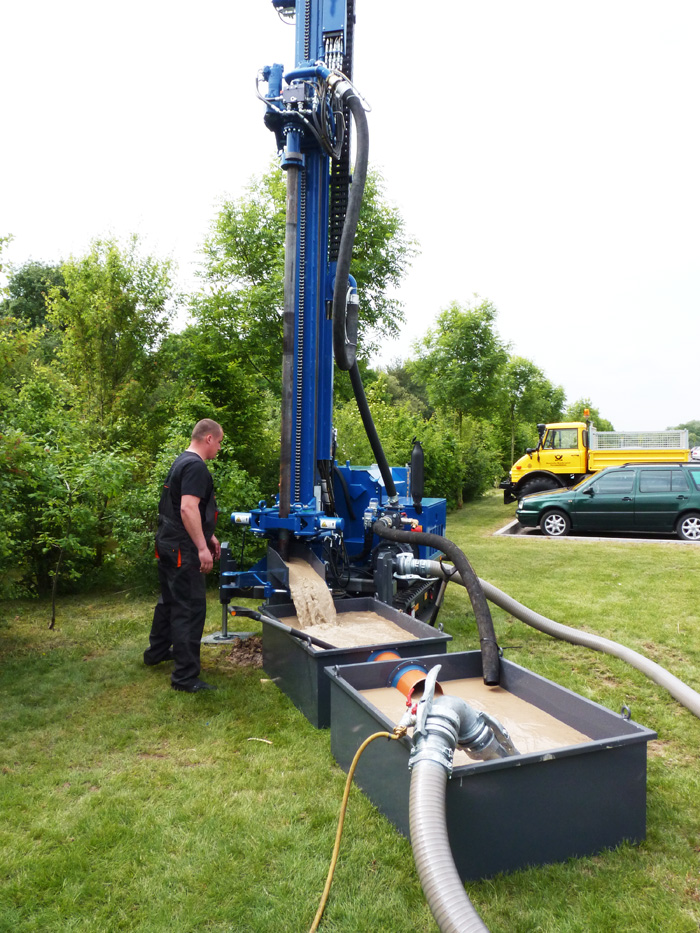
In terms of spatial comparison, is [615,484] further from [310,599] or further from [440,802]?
[440,802]

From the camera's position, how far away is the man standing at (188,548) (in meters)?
4.78

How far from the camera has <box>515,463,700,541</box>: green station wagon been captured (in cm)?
1282

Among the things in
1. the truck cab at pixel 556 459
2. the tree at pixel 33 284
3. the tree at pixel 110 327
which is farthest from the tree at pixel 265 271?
the tree at pixel 33 284

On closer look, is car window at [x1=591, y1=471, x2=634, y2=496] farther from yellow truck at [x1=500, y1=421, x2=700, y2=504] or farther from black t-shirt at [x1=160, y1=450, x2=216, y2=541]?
black t-shirt at [x1=160, y1=450, x2=216, y2=541]

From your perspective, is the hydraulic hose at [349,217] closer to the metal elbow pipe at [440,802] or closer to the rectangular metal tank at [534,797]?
the rectangular metal tank at [534,797]

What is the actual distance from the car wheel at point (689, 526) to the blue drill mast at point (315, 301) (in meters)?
8.66

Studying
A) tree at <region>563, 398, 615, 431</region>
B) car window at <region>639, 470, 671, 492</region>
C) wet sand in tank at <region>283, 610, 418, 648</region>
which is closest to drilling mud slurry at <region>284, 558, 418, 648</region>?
wet sand in tank at <region>283, 610, 418, 648</region>

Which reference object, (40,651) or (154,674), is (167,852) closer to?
(154,674)

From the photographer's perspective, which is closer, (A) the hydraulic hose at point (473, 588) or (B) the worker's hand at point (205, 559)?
(A) the hydraulic hose at point (473, 588)

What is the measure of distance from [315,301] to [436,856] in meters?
4.38

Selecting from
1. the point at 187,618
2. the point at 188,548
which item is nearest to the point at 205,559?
the point at 188,548

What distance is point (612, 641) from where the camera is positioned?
18.8 feet

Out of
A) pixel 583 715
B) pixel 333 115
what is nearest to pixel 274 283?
pixel 333 115

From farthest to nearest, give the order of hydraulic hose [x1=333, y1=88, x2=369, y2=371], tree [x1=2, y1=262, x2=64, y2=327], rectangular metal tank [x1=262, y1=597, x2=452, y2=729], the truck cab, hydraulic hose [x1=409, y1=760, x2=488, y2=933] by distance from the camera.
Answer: tree [x1=2, y1=262, x2=64, y2=327] < the truck cab < hydraulic hose [x1=333, y1=88, x2=369, y2=371] < rectangular metal tank [x1=262, y1=597, x2=452, y2=729] < hydraulic hose [x1=409, y1=760, x2=488, y2=933]
